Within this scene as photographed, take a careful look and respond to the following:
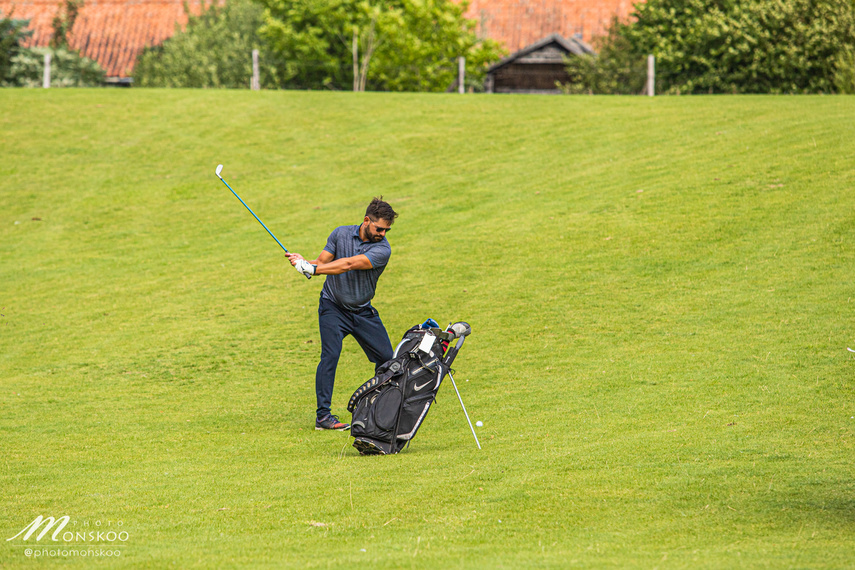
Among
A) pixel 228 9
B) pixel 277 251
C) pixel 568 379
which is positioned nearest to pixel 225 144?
pixel 277 251

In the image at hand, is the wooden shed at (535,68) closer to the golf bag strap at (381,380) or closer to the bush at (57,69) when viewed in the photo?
the bush at (57,69)

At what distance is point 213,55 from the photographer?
48.1 m

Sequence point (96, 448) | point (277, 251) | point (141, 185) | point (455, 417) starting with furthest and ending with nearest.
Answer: point (141, 185), point (277, 251), point (455, 417), point (96, 448)

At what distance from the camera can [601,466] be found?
24.6 feet

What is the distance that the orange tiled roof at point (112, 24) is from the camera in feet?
191

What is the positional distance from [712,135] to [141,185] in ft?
45.1

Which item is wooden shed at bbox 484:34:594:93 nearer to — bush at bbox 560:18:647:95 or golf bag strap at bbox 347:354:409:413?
bush at bbox 560:18:647:95

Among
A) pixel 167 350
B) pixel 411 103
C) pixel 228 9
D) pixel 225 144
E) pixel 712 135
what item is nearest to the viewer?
pixel 167 350

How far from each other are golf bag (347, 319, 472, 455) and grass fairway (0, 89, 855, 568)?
0.25 metres

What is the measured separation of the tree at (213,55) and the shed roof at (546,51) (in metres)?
13.5

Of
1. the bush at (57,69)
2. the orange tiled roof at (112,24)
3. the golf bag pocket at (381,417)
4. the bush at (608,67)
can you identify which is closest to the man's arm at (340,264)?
the golf bag pocket at (381,417)

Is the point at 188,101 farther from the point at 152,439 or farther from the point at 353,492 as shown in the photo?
the point at 353,492

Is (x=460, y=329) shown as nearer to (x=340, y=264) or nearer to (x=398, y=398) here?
(x=398, y=398)

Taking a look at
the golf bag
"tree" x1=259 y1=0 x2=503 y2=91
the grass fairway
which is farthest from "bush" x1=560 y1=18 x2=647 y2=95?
the golf bag
